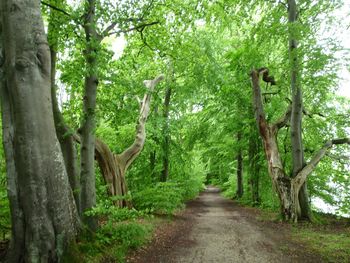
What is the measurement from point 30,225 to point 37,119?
1.54 m

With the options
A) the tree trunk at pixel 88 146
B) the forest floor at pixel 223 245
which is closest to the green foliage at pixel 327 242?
the forest floor at pixel 223 245

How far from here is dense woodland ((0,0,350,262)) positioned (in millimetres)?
4324

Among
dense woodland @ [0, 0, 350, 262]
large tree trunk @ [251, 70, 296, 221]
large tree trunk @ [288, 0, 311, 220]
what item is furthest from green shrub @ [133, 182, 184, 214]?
large tree trunk @ [288, 0, 311, 220]

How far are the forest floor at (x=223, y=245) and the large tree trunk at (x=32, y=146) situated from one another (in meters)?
1.91

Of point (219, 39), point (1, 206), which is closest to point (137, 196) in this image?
point (1, 206)

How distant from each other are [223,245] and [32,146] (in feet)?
16.3

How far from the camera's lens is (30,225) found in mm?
4258

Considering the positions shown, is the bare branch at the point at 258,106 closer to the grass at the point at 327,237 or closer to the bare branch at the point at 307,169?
the bare branch at the point at 307,169

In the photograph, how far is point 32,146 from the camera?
4.25 m

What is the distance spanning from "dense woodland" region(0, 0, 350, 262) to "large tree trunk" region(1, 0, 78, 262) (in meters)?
0.02

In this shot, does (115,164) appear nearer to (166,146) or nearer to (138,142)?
(138,142)

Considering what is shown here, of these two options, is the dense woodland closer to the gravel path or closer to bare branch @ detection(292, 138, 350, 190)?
bare branch @ detection(292, 138, 350, 190)

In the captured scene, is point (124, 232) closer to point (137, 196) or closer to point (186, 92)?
point (137, 196)

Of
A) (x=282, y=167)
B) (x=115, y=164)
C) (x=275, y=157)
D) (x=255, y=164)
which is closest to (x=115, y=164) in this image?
(x=115, y=164)
